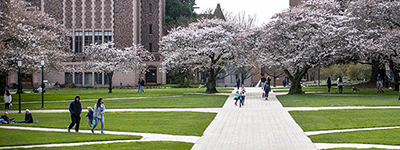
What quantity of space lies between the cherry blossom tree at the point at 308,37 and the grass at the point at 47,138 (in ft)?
74.0

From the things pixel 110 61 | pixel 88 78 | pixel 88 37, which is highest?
pixel 88 37

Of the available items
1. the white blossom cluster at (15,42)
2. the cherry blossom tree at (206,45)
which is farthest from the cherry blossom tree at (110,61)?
the white blossom cluster at (15,42)

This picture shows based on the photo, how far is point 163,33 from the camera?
6450cm

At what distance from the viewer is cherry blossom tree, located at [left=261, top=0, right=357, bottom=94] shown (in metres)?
32.3

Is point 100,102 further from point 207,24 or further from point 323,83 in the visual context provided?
point 323,83

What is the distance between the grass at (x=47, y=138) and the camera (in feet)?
38.2

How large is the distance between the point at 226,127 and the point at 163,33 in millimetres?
50958

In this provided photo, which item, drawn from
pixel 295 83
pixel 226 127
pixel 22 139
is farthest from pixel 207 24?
pixel 22 139

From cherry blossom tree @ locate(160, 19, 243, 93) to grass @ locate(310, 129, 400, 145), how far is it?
76.1 ft

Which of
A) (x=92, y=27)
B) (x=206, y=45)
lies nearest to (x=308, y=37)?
(x=206, y=45)

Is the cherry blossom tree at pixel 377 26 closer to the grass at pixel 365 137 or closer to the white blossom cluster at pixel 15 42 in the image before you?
the grass at pixel 365 137

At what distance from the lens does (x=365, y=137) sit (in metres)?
12.0

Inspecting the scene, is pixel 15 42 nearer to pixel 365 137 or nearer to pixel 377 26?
pixel 365 137

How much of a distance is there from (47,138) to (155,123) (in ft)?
15.5
